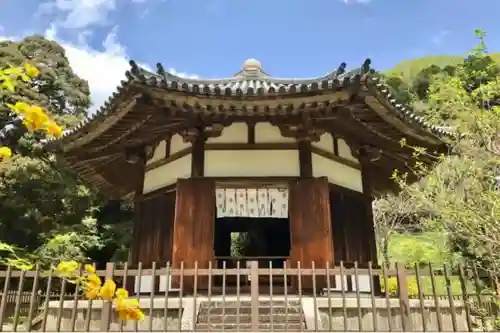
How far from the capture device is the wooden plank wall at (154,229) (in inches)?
340

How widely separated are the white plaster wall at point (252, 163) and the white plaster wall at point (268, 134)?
24cm

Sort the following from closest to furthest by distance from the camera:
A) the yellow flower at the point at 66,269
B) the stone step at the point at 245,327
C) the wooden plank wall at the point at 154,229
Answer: the yellow flower at the point at 66,269 → the stone step at the point at 245,327 → the wooden plank wall at the point at 154,229

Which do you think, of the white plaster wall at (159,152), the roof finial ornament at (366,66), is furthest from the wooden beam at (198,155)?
the roof finial ornament at (366,66)

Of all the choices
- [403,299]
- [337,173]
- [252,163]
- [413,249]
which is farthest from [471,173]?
[413,249]

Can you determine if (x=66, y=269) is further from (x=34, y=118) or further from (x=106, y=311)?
(x=106, y=311)

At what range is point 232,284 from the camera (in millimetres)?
9297

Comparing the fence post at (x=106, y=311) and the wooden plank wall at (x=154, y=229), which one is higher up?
the wooden plank wall at (x=154, y=229)

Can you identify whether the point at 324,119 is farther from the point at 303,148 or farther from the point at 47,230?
the point at 47,230

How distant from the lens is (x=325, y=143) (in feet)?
29.0

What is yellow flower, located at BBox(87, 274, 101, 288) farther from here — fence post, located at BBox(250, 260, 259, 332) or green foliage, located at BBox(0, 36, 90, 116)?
green foliage, located at BBox(0, 36, 90, 116)

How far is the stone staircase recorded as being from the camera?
598 cm

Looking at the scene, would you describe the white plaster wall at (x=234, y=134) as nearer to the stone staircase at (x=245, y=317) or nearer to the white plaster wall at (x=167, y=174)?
the white plaster wall at (x=167, y=174)

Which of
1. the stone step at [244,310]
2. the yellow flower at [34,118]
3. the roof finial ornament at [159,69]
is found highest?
the roof finial ornament at [159,69]

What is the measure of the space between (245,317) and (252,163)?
294 cm
